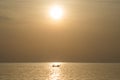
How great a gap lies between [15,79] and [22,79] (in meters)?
2.82

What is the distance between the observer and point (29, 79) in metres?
102

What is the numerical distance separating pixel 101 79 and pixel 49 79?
62.5ft

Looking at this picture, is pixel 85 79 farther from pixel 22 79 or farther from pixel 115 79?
pixel 22 79

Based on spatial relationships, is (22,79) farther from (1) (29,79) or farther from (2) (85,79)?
(2) (85,79)

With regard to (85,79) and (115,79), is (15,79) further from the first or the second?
(115,79)

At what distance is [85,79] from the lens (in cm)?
10481

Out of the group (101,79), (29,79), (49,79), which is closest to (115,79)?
(101,79)

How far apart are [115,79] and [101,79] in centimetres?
542

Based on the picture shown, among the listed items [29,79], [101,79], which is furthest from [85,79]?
[29,79]

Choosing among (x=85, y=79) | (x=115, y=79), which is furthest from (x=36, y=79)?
(x=115, y=79)

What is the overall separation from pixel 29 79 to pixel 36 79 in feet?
8.20

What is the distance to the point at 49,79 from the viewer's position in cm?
10581

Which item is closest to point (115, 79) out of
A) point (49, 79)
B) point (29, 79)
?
point (49, 79)

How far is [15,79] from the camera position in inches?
4050
